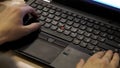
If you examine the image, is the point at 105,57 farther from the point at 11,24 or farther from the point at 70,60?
the point at 11,24

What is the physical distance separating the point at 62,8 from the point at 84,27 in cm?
12

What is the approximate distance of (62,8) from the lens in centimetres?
85

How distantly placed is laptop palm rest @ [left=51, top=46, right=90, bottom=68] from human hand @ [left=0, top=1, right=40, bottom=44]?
0.13 meters

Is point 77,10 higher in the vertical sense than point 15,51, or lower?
higher

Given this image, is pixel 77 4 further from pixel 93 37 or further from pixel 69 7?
pixel 93 37

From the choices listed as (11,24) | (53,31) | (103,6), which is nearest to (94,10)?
(103,6)

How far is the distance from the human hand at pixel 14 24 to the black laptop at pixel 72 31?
3 centimetres

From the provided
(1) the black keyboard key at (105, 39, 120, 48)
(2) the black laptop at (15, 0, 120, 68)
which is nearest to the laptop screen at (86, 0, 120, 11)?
(2) the black laptop at (15, 0, 120, 68)

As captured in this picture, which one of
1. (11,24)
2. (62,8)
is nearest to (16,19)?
(11,24)

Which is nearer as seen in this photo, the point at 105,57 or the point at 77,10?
the point at 105,57

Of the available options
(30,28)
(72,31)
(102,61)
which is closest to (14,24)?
(30,28)

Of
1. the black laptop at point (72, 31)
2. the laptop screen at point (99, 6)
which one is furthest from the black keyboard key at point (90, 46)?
the laptop screen at point (99, 6)

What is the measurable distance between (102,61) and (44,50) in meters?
0.17

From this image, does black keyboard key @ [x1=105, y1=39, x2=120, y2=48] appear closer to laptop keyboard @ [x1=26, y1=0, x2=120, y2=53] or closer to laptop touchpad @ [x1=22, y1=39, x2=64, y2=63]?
laptop keyboard @ [x1=26, y1=0, x2=120, y2=53]
